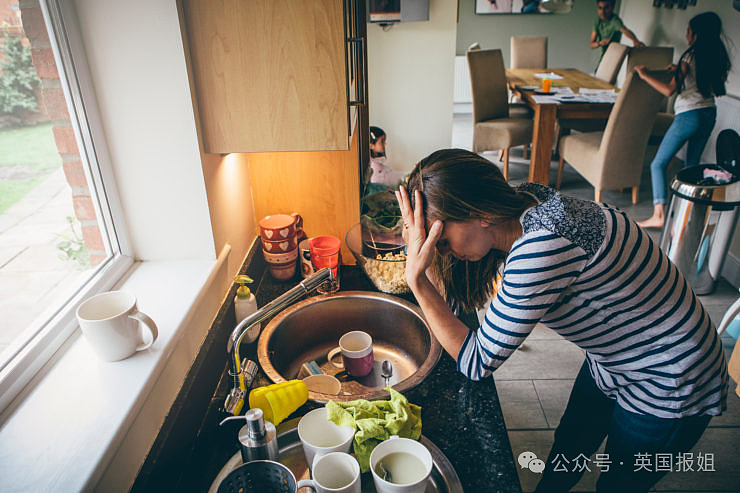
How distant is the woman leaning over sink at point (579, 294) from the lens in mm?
883

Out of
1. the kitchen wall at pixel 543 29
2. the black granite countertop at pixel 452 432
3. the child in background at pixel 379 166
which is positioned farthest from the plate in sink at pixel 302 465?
the kitchen wall at pixel 543 29

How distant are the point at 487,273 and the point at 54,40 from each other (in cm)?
107

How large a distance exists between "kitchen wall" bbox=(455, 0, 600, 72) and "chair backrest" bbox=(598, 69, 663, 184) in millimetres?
4264

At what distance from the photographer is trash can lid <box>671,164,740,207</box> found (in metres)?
2.53

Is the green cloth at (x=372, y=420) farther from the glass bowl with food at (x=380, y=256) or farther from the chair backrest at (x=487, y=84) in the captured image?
the chair backrest at (x=487, y=84)

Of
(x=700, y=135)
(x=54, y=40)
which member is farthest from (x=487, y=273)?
(x=700, y=135)

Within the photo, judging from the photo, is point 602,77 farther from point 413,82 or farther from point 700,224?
point 700,224

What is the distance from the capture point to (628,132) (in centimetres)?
337

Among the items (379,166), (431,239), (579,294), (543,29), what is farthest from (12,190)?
(543,29)

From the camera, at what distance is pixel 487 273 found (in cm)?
122

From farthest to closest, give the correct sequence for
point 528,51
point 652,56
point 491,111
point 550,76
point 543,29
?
point 543,29
point 528,51
point 550,76
point 652,56
point 491,111

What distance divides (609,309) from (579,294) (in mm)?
82

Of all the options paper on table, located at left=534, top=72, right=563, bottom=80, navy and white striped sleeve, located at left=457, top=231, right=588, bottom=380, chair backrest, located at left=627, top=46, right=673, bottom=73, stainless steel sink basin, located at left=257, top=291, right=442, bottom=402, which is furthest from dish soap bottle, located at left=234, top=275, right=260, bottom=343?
chair backrest, located at left=627, top=46, right=673, bottom=73

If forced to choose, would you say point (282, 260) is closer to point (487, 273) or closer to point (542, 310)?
point (487, 273)
